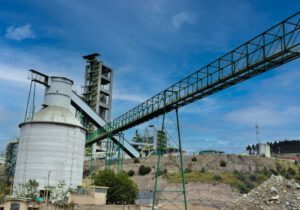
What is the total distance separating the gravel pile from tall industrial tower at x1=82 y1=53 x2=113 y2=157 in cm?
6591

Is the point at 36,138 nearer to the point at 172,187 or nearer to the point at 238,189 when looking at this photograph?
the point at 172,187

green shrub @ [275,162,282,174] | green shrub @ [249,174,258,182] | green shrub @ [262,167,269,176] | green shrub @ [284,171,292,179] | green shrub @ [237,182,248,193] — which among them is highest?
green shrub @ [275,162,282,174]

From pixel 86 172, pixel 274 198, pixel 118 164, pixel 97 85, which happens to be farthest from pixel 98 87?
pixel 274 198

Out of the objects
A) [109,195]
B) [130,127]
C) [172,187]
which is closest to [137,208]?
[109,195]

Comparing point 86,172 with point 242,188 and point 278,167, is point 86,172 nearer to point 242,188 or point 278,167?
point 242,188

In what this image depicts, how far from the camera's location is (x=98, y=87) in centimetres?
9106

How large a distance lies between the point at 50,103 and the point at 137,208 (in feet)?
67.0

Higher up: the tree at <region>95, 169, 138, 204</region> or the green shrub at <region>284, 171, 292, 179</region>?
the green shrub at <region>284, 171, 292, 179</region>

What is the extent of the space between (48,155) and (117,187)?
991 centimetres

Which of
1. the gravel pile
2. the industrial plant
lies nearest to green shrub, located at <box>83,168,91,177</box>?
the industrial plant

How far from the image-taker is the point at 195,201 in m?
42.3

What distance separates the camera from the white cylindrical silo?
35.6 m

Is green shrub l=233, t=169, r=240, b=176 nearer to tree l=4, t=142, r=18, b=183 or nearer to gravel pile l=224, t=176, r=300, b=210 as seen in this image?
gravel pile l=224, t=176, r=300, b=210

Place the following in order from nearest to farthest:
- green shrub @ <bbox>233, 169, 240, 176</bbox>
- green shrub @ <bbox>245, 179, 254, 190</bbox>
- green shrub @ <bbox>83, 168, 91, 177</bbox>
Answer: green shrub @ <bbox>245, 179, 254, 190</bbox> → green shrub @ <bbox>233, 169, 240, 176</bbox> → green shrub @ <bbox>83, 168, 91, 177</bbox>
